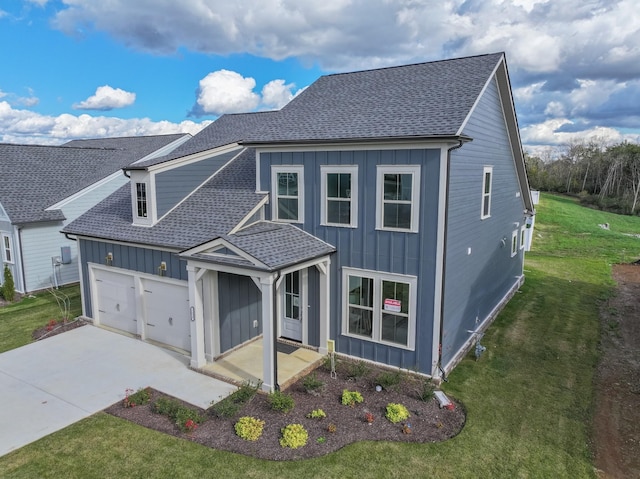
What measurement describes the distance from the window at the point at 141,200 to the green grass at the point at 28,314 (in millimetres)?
4873

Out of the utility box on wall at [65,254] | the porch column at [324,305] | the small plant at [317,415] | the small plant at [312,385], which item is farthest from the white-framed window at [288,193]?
the utility box on wall at [65,254]

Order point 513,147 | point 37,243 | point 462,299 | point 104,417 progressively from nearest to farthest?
point 104,417
point 462,299
point 513,147
point 37,243

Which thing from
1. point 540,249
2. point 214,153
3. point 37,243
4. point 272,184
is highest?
point 214,153

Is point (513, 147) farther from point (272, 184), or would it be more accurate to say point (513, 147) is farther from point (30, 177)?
point (30, 177)

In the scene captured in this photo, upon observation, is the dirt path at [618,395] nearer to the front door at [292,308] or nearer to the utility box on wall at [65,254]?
the front door at [292,308]

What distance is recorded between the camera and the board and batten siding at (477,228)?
1024 centimetres

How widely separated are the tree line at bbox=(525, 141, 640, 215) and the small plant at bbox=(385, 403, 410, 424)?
169 ft

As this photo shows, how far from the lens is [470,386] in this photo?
9781 mm

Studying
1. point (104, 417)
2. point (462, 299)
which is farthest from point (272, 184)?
point (104, 417)

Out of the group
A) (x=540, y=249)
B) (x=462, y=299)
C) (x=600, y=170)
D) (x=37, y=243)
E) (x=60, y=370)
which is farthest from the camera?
(x=600, y=170)

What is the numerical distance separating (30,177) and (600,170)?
214ft

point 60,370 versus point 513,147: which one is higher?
point 513,147

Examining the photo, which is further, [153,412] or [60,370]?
[60,370]

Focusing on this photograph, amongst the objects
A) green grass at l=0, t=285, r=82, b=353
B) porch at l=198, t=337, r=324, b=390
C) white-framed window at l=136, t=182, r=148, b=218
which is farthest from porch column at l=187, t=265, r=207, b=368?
green grass at l=0, t=285, r=82, b=353
